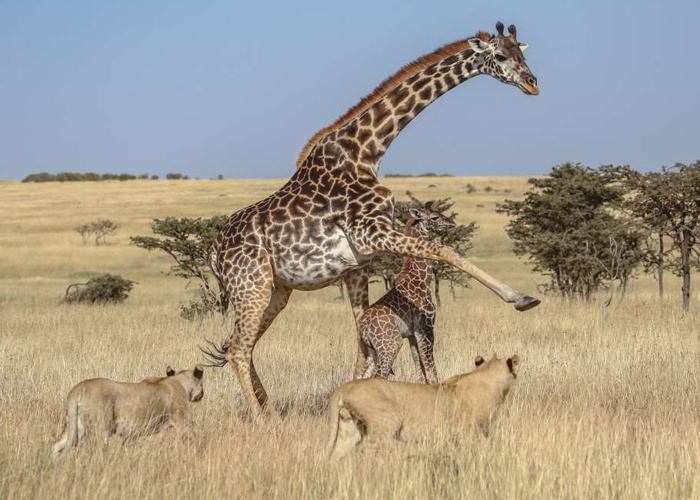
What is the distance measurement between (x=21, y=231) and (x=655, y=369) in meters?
54.9

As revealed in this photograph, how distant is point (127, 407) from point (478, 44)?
4.03m

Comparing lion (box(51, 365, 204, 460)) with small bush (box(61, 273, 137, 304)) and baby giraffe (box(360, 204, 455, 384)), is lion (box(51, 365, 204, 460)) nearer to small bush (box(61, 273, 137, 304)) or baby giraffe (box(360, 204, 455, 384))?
baby giraffe (box(360, 204, 455, 384))

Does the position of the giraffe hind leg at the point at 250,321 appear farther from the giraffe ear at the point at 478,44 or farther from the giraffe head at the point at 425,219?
the giraffe ear at the point at 478,44

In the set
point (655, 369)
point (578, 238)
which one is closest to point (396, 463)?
point (655, 369)

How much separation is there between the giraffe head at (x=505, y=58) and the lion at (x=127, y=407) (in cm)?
334

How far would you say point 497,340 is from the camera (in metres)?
12.9

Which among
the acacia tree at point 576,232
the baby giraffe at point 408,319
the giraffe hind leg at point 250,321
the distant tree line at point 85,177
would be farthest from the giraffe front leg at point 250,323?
the distant tree line at point 85,177

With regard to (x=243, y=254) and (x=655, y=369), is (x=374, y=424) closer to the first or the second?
(x=243, y=254)

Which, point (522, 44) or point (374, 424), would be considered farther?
point (522, 44)

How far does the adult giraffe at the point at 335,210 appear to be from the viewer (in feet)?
25.0

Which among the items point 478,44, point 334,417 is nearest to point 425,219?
point 478,44

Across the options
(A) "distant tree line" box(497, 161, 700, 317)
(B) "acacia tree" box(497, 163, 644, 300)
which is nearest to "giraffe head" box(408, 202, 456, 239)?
(A) "distant tree line" box(497, 161, 700, 317)

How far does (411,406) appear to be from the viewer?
19.3 feet

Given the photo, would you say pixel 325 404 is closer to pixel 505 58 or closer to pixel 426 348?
pixel 426 348
